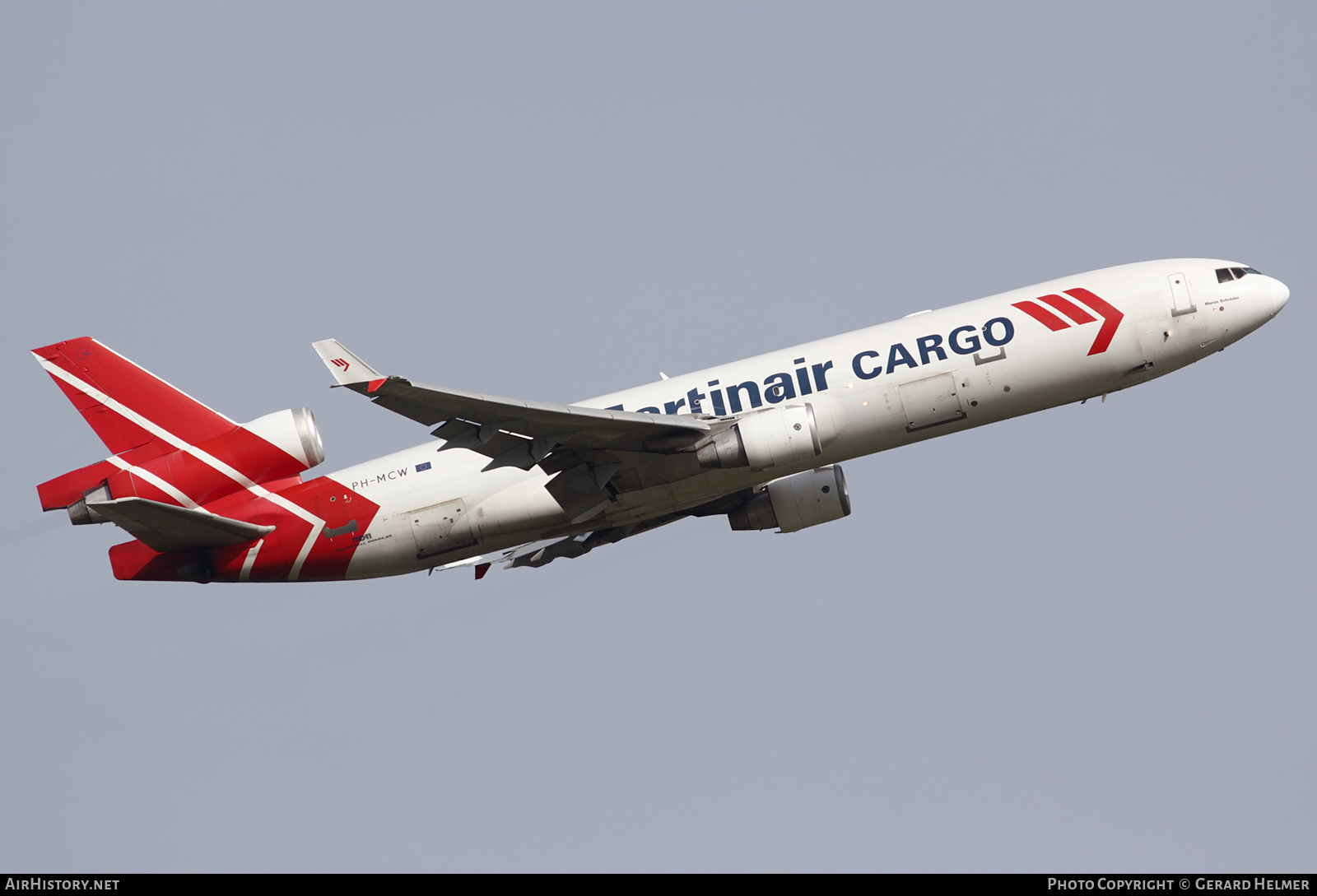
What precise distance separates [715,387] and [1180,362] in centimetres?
1284

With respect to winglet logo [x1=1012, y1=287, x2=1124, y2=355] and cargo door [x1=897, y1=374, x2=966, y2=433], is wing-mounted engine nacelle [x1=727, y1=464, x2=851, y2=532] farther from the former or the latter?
winglet logo [x1=1012, y1=287, x2=1124, y2=355]

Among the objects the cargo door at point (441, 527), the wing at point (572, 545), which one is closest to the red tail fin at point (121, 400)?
the cargo door at point (441, 527)

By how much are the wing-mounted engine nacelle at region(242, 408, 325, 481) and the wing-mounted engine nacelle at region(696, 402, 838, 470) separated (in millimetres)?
11648

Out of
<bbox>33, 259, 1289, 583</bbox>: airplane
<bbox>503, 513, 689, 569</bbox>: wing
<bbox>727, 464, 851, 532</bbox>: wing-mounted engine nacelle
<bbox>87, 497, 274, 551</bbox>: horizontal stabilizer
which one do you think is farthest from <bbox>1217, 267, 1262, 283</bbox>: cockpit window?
<bbox>87, 497, 274, 551</bbox>: horizontal stabilizer

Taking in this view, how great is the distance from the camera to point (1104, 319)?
40.3m

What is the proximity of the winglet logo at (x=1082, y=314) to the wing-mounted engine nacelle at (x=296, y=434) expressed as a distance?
66.8 feet

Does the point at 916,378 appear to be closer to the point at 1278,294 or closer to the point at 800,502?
the point at 800,502

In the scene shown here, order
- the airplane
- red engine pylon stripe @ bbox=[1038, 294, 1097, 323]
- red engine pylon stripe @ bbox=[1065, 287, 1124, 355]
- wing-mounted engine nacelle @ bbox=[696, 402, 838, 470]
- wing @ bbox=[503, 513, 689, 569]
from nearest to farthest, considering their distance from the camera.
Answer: wing-mounted engine nacelle @ bbox=[696, 402, 838, 470] → the airplane → red engine pylon stripe @ bbox=[1065, 287, 1124, 355] → red engine pylon stripe @ bbox=[1038, 294, 1097, 323] → wing @ bbox=[503, 513, 689, 569]

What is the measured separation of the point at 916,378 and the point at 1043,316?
3.96 metres

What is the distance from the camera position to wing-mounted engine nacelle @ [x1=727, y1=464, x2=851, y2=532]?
44375 mm

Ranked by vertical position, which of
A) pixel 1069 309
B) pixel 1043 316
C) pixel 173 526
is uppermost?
pixel 1069 309

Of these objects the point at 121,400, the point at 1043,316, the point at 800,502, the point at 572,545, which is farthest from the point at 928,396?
the point at 121,400

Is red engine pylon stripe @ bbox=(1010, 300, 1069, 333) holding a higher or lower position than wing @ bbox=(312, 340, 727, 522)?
higher

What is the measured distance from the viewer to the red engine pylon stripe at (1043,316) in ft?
132
